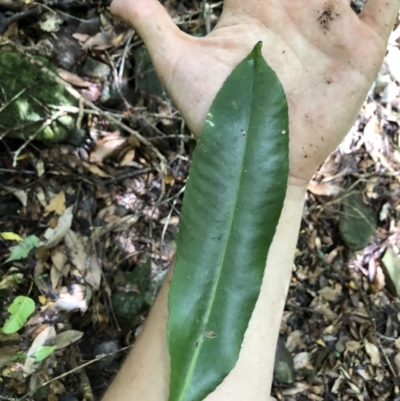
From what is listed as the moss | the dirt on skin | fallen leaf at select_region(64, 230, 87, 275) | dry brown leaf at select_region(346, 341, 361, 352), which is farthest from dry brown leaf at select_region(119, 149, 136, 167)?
dry brown leaf at select_region(346, 341, 361, 352)

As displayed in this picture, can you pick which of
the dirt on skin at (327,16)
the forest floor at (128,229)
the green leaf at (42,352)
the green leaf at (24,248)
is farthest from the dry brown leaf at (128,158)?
the dirt on skin at (327,16)

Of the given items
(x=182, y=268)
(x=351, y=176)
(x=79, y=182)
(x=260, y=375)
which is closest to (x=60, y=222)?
(x=79, y=182)

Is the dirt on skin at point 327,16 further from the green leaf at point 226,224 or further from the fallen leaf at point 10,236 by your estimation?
the fallen leaf at point 10,236

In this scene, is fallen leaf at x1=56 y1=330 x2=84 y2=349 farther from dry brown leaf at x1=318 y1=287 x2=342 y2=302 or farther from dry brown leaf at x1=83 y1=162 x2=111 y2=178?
dry brown leaf at x1=318 y1=287 x2=342 y2=302

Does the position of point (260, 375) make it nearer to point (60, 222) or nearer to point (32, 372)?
point (32, 372)

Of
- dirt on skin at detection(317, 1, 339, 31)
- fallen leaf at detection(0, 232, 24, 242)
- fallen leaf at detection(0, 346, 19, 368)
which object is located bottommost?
fallen leaf at detection(0, 346, 19, 368)
